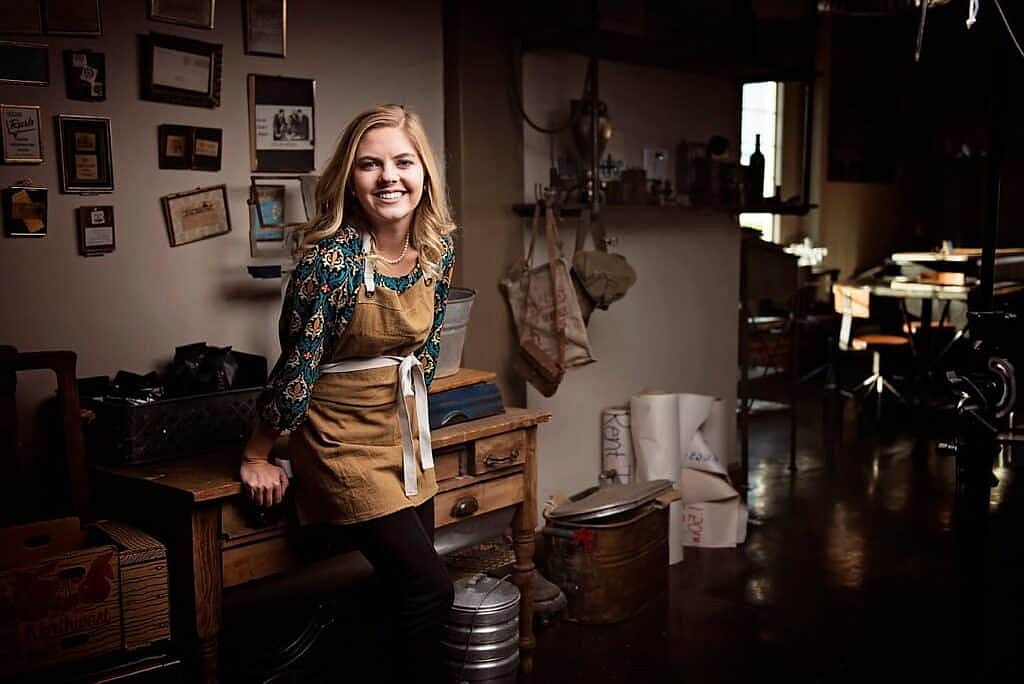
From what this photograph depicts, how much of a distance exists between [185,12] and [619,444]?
7.93 feet

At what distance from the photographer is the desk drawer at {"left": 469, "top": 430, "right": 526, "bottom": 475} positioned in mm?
2961

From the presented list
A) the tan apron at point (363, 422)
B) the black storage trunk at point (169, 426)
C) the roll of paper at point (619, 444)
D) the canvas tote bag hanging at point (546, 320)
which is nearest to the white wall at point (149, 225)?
the black storage trunk at point (169, 426)

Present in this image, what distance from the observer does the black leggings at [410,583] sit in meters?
2.40

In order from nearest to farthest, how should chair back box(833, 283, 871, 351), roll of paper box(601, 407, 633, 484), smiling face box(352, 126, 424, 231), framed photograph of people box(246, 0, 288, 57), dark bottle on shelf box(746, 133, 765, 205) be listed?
smiling face box(352, 126, 424, 231)
framed photograph of people box(246, 0, 288, 57)
roll of paper box(601, 407, 633, 484)
dark bottle on shelf box(746, 133, 765, 205)
chair back box(833, 283, 871, 351)

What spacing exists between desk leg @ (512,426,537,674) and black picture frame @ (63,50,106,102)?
1522mm

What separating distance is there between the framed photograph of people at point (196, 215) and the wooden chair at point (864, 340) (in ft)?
18.0

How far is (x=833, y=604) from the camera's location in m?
3.83

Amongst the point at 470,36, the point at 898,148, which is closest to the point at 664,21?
the point at 470,36

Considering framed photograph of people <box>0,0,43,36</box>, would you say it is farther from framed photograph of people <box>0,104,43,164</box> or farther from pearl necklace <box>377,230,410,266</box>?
pearl necklace <box>377,230,410,266</box>

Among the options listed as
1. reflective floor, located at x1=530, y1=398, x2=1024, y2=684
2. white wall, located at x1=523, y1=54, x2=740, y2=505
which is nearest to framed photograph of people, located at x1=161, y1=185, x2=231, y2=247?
white wall, located at x1=523, y1=54, x2=740, y2=505

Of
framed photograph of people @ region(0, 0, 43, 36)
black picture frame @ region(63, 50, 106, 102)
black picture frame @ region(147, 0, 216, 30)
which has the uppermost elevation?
black picture frame @ region(147, 0, 216, 30)

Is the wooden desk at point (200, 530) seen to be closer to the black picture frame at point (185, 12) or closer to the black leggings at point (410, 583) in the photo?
the black leggings at point (410, 583)

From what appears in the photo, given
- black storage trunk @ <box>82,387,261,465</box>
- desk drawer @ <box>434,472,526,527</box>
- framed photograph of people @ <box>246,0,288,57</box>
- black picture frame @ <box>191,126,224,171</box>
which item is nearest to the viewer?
black storage trunk @ <box>82,387,261,465</box>

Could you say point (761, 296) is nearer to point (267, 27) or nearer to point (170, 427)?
point (267, 27)
